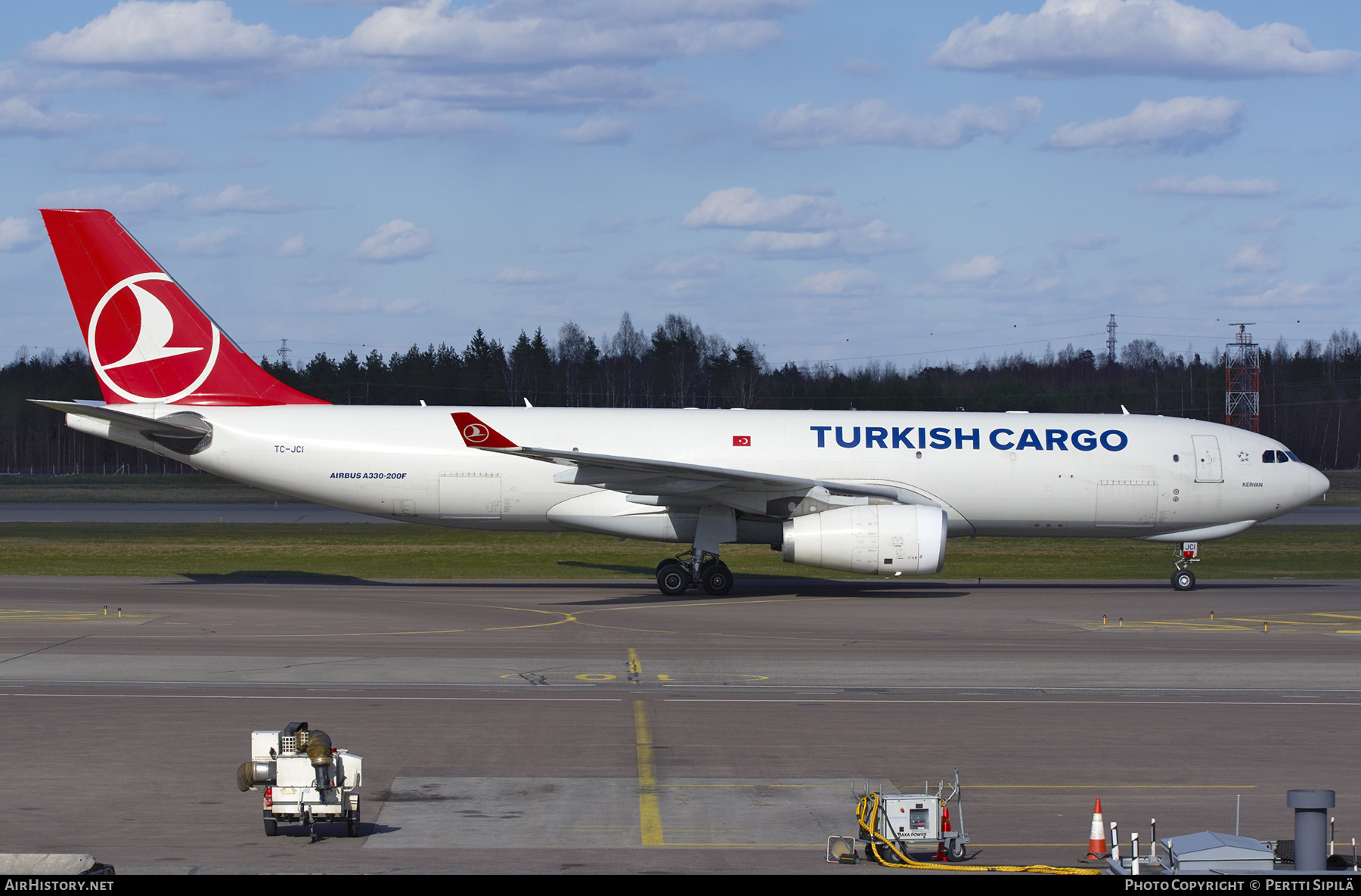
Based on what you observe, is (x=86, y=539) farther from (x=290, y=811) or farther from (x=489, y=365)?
(x=489, y=365)

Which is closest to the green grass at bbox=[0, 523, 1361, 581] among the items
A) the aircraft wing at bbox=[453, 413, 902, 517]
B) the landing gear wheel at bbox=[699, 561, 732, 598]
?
the landing gear wheel at bbox=[699, 561, 732, 598]

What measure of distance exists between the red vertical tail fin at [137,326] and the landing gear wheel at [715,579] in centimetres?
1123

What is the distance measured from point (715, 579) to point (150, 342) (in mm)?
14197

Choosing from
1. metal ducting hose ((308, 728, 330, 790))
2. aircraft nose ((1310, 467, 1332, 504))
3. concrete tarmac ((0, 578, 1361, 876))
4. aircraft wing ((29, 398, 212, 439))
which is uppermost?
aircraft wing ((29, 398, 212, 439))

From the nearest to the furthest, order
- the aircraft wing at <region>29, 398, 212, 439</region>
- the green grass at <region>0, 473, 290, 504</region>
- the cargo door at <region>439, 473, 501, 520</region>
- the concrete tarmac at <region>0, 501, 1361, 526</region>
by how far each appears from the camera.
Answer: the aircraft wing at <region>29, 398, 212, 439</region>, the cargo door at <region>439, 473, 501, 520</region>, the concrete tarmac at <region>0, 501, 1361, 526</region>, the green grass at <region>0, 473, 290, 504</region>

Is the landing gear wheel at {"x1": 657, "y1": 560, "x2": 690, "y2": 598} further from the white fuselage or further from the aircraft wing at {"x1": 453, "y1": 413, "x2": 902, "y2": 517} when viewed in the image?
the aircraft wing at {"x1": 453, "y1": 413, "x2": 902, "y2": 517}

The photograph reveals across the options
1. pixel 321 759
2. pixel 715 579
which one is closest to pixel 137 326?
pixel 715 579

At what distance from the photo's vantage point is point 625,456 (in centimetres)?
2778

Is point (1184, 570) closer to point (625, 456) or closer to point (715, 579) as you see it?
point (715, 579)

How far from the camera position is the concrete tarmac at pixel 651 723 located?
9.17 m

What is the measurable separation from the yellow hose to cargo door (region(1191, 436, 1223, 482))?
74.4 ft

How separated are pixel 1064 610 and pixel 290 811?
19.3 metres

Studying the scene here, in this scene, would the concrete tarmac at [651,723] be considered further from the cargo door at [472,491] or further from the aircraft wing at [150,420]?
the aircraft wing at [150,420]

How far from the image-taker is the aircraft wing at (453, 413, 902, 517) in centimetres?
2527
